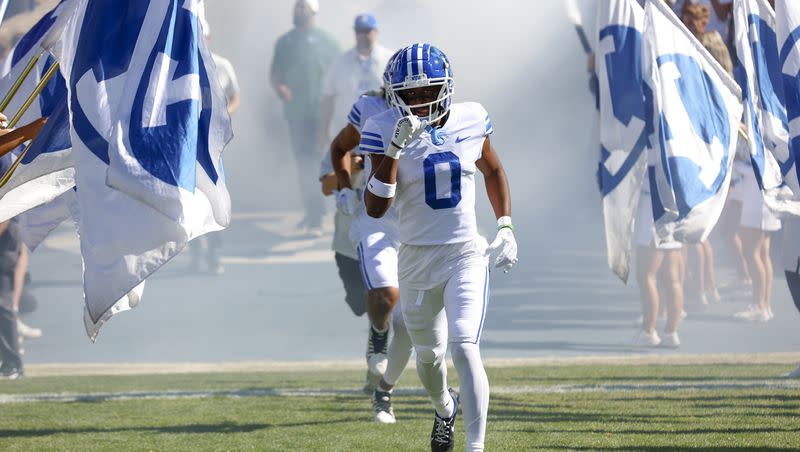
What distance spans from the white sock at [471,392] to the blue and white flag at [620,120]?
3398mm

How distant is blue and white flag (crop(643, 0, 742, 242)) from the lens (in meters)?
8.42

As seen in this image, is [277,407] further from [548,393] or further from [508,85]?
Answer: [508,85]

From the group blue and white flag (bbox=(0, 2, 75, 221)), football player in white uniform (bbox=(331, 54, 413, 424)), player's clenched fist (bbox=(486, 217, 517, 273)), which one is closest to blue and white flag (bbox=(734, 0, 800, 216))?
football player in white uniform (bbox=(331, 54, 413, 424))

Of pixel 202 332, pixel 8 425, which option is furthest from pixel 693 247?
pixel 8 425

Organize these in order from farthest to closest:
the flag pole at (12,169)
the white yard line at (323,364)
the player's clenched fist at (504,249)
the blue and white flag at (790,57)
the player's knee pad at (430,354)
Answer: the white yard line at (323,364), the blue and white flag at (790,57), the flag pole at (12,169), the player's knee pad at (430,354), the player's clenched fist at (504,249)

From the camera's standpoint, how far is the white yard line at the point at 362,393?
885 centimetres

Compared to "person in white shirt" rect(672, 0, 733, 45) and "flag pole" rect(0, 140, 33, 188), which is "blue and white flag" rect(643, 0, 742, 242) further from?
"flag pole" rect(0, 140, 33, 188)

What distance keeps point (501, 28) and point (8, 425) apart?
8.59 meters

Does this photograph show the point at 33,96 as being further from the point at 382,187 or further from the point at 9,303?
the point at 9,303

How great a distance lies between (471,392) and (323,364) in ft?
22.5

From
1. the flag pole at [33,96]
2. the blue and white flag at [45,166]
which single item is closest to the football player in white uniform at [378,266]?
the blue and white flag at [45,166]

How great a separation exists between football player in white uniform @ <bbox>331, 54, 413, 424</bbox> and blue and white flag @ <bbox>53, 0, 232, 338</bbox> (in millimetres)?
1233

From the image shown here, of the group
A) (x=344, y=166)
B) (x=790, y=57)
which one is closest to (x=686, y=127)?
(x=790, y=57)

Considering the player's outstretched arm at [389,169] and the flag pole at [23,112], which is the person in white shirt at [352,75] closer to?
the flag pole at [23,112]
